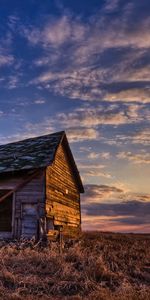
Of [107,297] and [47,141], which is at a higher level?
[47,141]

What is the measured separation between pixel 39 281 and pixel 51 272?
3.26 feet

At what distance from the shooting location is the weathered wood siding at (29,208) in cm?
1686

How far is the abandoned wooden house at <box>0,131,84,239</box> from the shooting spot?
55.5 feet

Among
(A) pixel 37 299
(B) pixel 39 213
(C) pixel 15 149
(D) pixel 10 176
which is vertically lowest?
(A) pixel 37 299

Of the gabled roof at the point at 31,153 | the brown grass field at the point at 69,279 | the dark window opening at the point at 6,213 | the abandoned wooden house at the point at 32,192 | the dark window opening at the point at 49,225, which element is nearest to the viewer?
the brown grass field at the point at 69,279

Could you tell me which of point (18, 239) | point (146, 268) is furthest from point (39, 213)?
point (146, 268)

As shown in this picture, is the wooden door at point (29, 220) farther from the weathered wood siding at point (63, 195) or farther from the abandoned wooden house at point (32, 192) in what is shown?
the weathered wood siding at point (63, 195)

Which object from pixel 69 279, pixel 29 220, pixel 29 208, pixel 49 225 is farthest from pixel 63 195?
pixel 69 279

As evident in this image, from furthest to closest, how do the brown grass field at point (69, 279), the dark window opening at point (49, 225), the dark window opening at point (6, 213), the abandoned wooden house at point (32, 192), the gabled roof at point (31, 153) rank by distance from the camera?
the dark window opening at point (6, 213)
the gabled roof at point (31, 153)
the dark window opening at point (49, 225)
the abandoned wooden house at point (32, 192)
the brown grass field at point (69, 279)

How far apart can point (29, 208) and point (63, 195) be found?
4103 millimetres

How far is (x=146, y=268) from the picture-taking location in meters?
11.0

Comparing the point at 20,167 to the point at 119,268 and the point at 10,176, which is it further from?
the point at 119,268

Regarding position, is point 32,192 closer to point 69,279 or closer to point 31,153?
point 31,153

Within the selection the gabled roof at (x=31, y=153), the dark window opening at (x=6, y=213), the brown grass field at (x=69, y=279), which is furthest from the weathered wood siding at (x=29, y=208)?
the brown grass field at (x=69, y=279)
